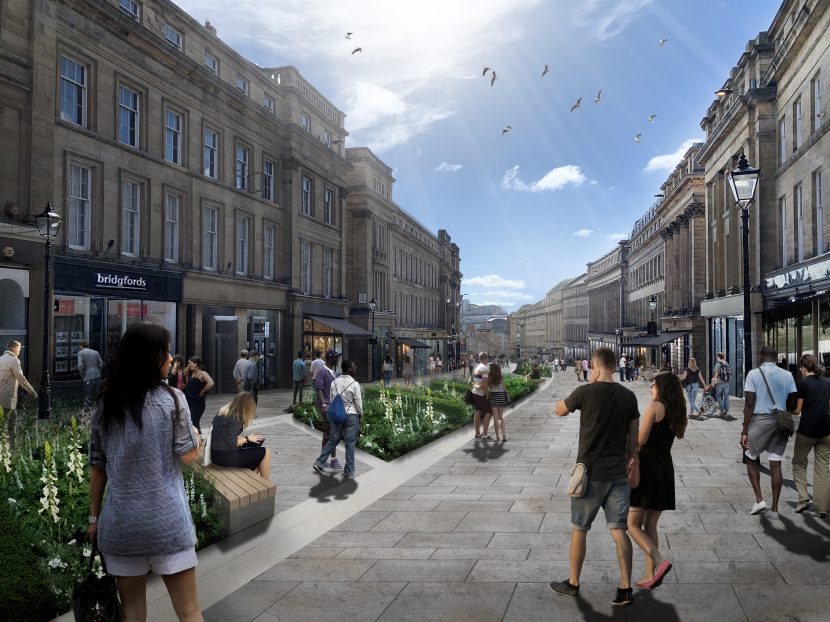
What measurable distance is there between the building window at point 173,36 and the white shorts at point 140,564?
2663 cm

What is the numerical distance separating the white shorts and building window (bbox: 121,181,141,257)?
73.3ft

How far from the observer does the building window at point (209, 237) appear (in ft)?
95.5

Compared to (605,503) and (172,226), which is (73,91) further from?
(605,503)

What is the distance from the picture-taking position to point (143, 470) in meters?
3.47

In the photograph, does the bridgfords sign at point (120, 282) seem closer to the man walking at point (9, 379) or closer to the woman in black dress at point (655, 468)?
the man walking at point (9, 379)

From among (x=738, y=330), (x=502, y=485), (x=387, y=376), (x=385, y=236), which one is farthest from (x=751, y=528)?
(x=385, y=236)

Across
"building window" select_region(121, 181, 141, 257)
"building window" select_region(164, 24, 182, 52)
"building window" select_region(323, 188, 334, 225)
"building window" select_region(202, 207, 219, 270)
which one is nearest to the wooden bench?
"building window" select_region(121, 181, 141, 257)

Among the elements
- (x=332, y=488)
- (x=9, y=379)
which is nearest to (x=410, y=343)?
(x=9, y=379)

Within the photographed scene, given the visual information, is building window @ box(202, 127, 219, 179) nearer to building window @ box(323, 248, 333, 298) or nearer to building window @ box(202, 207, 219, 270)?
building window @ box(202, 207, 219, 270)

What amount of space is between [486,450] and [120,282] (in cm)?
1491

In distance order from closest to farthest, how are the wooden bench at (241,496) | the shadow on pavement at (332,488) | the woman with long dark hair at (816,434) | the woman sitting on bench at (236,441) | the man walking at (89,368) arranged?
the wooden bench at (241,496) < the woman with long dark hair at (816,434) < the woman sitting on bench at (236,441) < the shadow on pavement at (332,488) < the man walking at (89,368)

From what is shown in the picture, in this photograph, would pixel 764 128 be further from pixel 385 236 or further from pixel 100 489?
pixel 385 236

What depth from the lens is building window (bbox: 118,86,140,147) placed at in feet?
78.7

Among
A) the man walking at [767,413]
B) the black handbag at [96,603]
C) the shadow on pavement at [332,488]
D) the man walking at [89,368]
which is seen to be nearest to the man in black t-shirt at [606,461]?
the black handbag at [96,603]
